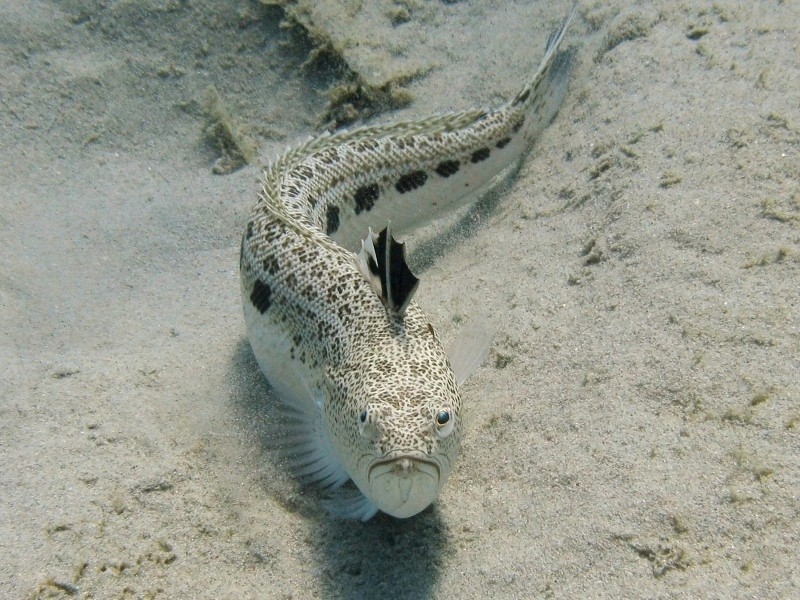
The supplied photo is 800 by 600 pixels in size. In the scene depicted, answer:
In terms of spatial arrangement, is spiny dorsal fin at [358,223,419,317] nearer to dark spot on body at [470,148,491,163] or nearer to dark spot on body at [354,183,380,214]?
dark spot on body at [354,183,380,214]

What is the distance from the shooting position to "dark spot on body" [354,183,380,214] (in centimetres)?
483

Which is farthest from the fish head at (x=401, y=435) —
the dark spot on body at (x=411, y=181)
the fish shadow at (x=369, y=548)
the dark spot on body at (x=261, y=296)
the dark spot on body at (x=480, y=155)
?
Answer: the dark spot on body at (x=480, y=155)

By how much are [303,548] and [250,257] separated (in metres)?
1.88

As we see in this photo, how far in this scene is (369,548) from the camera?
9.82 feet

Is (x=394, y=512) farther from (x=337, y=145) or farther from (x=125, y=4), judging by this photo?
(x=125, y=4)

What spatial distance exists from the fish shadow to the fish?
0.28 feet

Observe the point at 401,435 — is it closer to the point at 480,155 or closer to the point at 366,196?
the point at 366,196

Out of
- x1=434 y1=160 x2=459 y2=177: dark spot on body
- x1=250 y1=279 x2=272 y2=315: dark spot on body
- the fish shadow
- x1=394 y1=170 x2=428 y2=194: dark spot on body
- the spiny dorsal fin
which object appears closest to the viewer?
the fish shadow

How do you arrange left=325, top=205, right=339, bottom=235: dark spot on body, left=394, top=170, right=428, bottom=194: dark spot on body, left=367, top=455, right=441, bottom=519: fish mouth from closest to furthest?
left=367, top=455, right=441, bottom=519: fish mouth
left=325, top=205, right=339, bottom=235: dark spot on body
left=394, top=170, right=428, bottom=194: dark spot on body

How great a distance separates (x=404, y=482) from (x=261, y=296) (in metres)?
1.83

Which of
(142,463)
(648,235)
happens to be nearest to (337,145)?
(648,235)

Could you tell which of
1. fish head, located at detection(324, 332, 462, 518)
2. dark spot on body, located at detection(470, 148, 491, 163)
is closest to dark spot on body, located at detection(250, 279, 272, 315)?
fish head, located at detection(324, 332, 462, 518)

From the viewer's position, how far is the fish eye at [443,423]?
2.62m

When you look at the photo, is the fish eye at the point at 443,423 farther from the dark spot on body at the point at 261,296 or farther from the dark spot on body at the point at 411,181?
the dark spot on body at the point at 411,181
